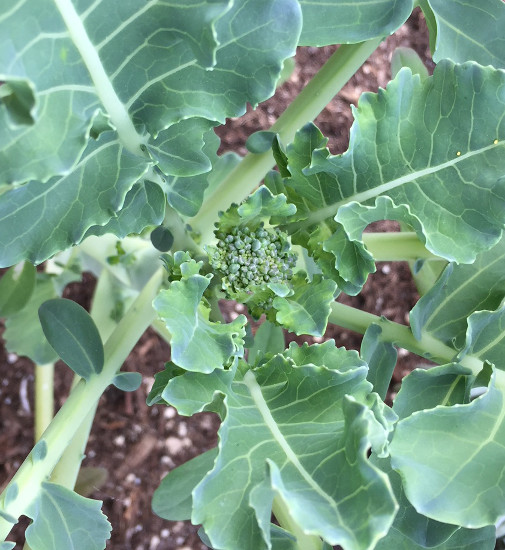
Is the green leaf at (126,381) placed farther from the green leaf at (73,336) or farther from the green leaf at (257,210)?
the green leaf at (257,210)

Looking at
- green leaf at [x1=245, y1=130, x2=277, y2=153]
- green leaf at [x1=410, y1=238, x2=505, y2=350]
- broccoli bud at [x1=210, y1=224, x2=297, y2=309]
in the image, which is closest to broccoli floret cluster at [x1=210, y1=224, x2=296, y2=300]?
broccoli bud at [x1=210, y1=224, x2=297, y2=309]

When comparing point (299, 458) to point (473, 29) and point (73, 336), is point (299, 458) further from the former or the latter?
point (473, 29)

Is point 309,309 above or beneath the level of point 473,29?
beneath

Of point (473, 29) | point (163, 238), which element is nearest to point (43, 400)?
point (163, 238)

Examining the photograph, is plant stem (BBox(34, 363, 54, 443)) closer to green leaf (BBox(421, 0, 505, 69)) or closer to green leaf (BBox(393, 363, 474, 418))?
green leaf (BBox(393, 363, 474, 418))

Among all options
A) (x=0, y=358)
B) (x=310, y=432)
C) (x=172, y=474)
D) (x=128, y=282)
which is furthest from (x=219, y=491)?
(x=0, y=358)

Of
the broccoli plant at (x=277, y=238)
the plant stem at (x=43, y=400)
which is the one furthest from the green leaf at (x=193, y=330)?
the plant stem at (x=43, y=400)

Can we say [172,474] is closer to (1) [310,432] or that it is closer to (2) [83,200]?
(1) [310,432]
